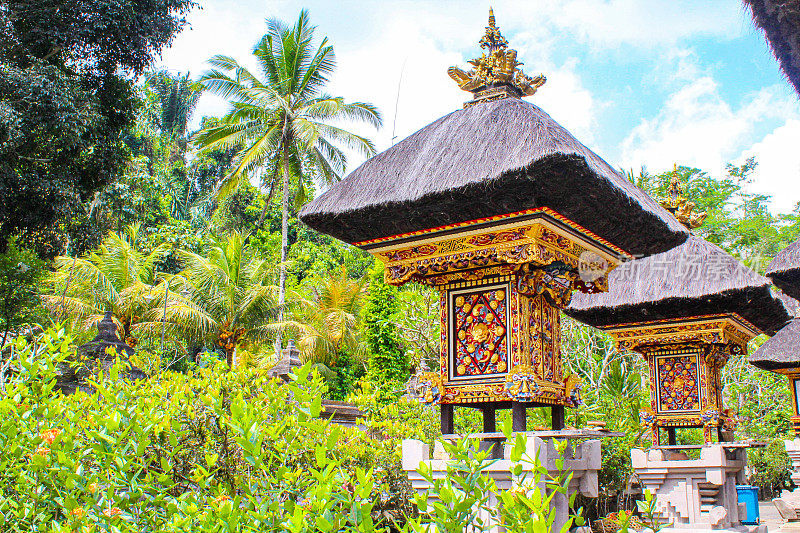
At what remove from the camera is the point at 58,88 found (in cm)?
1230

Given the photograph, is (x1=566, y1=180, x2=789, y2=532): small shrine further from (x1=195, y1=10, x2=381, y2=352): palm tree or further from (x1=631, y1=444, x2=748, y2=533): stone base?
(x1=195, y1=10, x2=381, y2=352): palm tree

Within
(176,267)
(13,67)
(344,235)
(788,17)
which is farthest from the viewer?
(176,267)

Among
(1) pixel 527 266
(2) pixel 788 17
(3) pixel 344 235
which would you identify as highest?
(2) pixel 788 17

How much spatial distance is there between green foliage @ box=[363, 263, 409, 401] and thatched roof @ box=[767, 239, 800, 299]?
10.8m

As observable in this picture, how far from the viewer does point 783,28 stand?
3.89 m

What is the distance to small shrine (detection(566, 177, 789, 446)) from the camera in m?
7.86

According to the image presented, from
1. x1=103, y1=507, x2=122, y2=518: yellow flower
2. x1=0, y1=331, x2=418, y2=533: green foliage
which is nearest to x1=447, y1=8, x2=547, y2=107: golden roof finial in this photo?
x1=0, y1=331, x2=418, y2=533: green foliage

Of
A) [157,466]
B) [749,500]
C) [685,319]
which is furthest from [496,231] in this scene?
[749,500]

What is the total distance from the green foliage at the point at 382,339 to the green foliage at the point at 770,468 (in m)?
8.97

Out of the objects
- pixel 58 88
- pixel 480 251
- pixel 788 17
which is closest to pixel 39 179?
pixel 58 88

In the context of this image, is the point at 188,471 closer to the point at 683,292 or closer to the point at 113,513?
the point at 113,513

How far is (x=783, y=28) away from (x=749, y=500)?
7416mm

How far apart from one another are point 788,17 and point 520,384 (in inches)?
110

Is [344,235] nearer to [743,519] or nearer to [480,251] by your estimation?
[480,251]
